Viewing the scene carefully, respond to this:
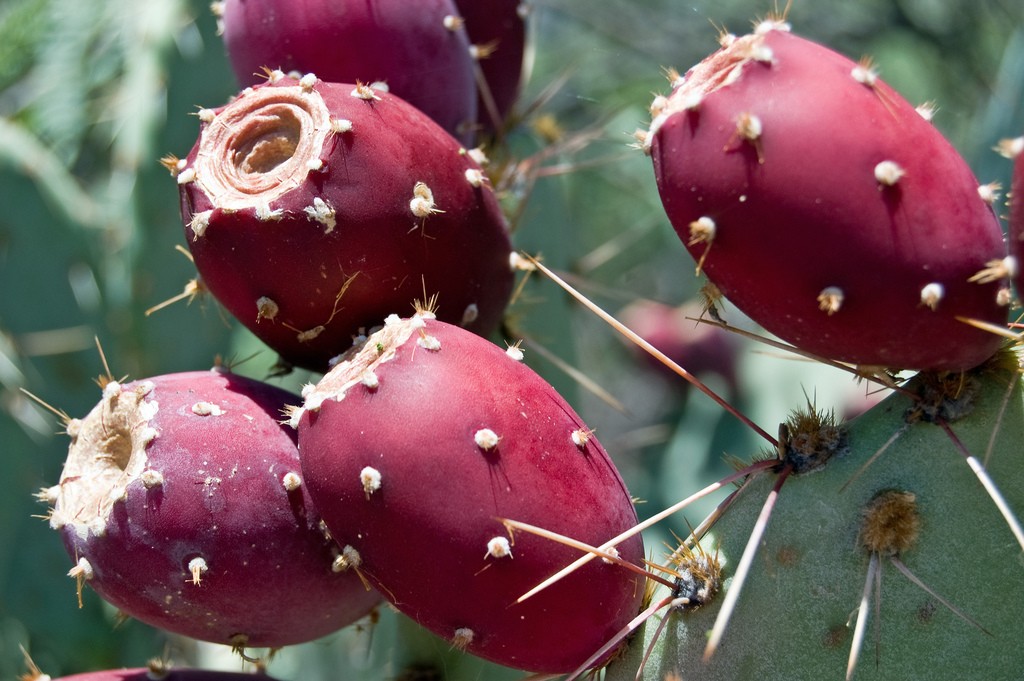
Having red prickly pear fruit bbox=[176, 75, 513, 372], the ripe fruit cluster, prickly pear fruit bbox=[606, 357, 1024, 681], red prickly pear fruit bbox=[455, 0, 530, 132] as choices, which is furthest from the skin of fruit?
red prickly pear fruit bbox=[455, 0, 530, 132]

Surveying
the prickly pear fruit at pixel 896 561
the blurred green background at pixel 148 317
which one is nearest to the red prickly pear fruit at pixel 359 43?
the blurred green background at pixel 148 317

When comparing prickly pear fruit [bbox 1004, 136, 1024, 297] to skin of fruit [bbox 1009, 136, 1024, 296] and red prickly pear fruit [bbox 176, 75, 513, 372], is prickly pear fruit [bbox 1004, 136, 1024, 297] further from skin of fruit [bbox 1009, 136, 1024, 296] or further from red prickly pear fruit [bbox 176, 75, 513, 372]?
red prickly pear fruit [bbox 176, 75, 513, 372]

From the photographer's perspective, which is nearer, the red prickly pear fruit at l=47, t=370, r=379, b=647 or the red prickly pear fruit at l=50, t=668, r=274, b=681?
the red prickly pear fruit at l=47, t=370, r=379, b=647

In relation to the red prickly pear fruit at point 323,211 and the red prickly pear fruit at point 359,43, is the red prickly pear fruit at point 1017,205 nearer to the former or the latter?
the red prickly pear fruit at point 323,211

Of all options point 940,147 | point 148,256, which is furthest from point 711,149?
point 148,256

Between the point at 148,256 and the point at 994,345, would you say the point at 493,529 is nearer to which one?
the point at 994,345

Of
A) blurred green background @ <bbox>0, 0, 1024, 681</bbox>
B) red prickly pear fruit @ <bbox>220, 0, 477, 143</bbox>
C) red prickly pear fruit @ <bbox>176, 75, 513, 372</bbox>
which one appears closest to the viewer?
red prickly pear fruit @ <bbox>176, 75, 513, 372</bbox>

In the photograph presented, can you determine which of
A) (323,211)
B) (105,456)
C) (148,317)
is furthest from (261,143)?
(148,317)
